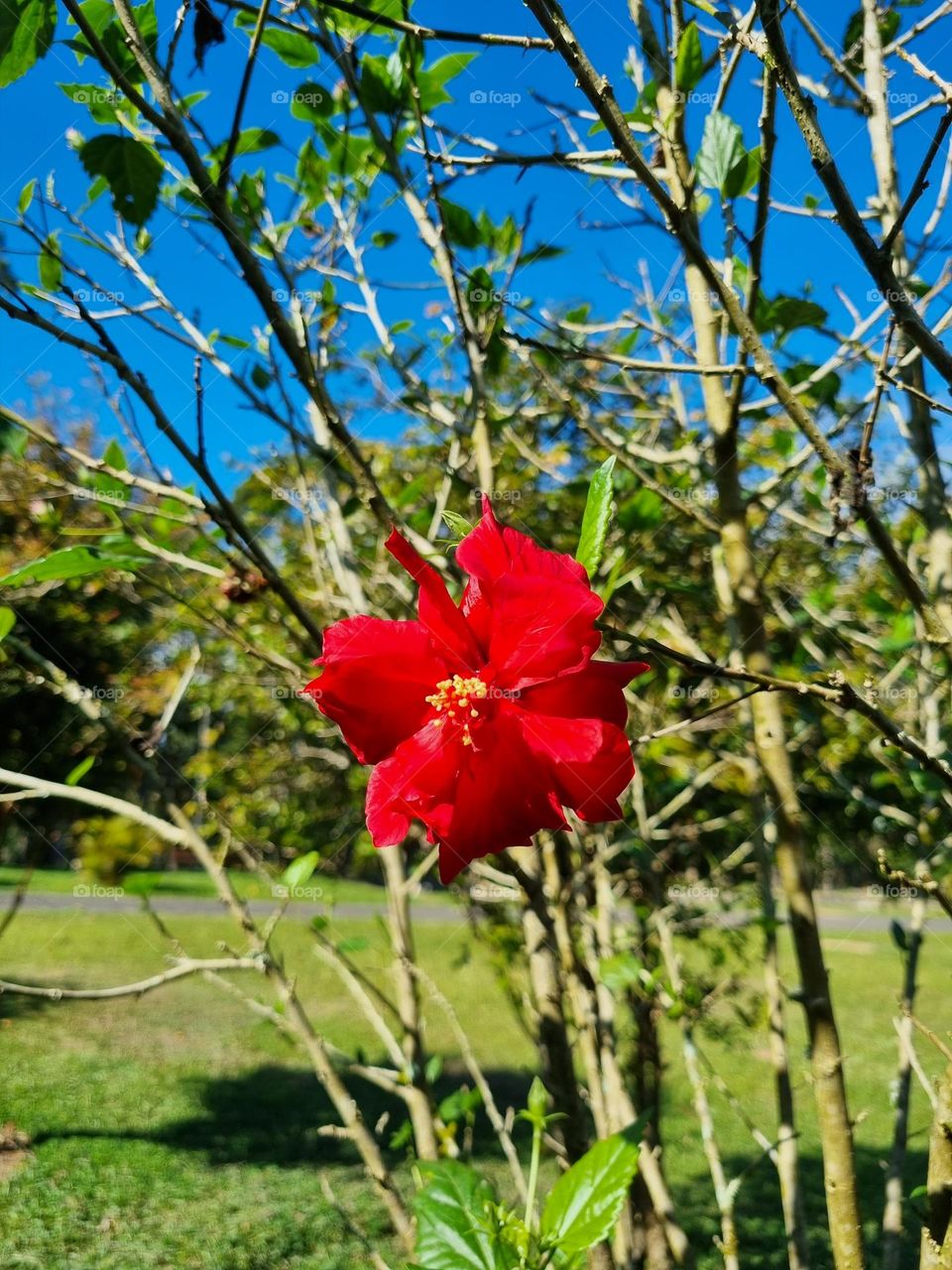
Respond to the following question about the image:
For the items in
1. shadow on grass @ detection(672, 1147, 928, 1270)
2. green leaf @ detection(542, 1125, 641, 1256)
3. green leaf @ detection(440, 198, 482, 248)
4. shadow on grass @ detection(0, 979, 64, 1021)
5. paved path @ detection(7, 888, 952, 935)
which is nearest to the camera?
green leaf @ detection(542, 1125, 641, 1256)

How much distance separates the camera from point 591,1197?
978mm

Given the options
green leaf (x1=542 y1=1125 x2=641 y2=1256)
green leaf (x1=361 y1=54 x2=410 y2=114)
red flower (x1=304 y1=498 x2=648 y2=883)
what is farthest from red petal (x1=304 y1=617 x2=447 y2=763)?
green leaf (x1=361 y1=54 x2=410 y2=114)

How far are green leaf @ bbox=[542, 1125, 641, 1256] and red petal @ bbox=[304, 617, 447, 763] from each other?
0.52 meters

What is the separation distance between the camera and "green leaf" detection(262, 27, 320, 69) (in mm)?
1526

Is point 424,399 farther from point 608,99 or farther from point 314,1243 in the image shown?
point 314,1243

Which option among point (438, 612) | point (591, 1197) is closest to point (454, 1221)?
point (591, 1197)

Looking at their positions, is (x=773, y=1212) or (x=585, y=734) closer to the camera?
(x=585, y=734)

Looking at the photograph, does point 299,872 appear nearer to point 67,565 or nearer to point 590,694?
point 67,565

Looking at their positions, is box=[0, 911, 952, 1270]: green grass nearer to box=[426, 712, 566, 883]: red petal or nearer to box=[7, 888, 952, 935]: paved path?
box=[426, 712, 566, 883]: red petal

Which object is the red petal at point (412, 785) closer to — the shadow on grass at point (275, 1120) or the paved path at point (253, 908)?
the shadow on grass at point (275, 1120)

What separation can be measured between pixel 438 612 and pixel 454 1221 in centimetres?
70

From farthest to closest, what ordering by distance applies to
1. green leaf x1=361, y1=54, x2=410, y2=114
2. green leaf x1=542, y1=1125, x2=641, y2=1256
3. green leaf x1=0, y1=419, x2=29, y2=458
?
green leaf x1=361, y1=54, x2=410, y2=114 → green leaf x1=0, y1=419, x2=29, y2=458 → green leaf x1=542, y1=1125, x2=641, y2=1256

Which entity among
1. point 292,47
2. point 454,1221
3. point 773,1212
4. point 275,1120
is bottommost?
point 275,1120

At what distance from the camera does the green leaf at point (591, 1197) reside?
0.94 metres
